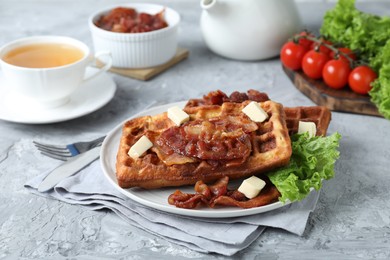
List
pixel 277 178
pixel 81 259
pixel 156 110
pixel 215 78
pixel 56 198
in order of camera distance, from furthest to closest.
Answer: pixel 215 78, pixel 156 110, pixel 56 198, pixel 277 178, pixel 81 259

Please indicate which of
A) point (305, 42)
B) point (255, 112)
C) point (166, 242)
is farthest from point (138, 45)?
point (166, 242)

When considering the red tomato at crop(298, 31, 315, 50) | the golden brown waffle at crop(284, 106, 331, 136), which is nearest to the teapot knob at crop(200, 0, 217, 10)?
the red tomato at crop(298, 31, 315, 50)

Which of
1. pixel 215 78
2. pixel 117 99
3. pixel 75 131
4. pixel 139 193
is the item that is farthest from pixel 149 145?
pixel 215 78

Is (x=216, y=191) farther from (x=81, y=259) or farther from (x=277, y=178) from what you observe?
(x=81, y=259)

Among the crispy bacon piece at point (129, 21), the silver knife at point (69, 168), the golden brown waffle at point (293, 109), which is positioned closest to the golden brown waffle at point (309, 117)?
the golden brown waffle at point (293, 109)

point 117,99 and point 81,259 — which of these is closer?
point 81,259

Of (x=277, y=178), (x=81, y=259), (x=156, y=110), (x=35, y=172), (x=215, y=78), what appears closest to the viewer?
(x=81, y=259)

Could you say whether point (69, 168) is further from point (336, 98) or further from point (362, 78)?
point (362, 78)
